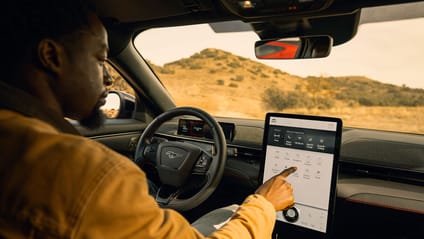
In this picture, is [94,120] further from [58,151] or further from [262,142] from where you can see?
[262,142]

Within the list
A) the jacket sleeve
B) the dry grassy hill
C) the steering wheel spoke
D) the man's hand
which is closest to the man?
the jacket sleeve

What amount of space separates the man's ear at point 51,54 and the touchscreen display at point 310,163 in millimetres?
1373

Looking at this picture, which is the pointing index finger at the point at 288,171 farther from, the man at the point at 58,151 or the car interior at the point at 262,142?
the man at the point at 58,151

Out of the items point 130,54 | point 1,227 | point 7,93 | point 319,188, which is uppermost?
point 130,54

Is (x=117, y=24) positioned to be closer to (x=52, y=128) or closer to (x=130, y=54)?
(x=130, y=54)

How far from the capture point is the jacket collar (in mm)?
865

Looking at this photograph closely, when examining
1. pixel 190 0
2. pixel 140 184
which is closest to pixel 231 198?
pixel 190 0

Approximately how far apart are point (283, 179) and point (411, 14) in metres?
1.44

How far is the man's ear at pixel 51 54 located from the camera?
1.01 m

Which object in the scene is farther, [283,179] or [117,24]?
[117,24]

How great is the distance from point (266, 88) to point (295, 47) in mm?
Answer: 9125

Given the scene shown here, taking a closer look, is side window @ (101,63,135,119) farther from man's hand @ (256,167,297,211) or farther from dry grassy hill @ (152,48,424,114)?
dry grassy hill @ (152,48,424,114)

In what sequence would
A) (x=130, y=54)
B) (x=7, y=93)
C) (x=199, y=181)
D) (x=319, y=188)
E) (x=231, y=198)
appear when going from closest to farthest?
(x=7, y=93) < (x=319, y=188) < (x=199, y=181) < (x=231, y=198) < (x=130, y=54)

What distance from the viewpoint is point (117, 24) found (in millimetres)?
2953
